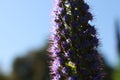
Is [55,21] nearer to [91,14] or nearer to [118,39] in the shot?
[91,14]

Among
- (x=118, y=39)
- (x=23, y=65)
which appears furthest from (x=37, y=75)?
(x=118, y=39)

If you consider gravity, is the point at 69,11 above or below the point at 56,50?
above

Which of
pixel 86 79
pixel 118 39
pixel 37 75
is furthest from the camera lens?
pixel 37 75

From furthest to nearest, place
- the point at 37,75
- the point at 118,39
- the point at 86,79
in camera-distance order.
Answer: the point at 37,75 → the point at 118,39 → the point at 86,79

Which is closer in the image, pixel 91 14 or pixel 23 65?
pixel 91 14

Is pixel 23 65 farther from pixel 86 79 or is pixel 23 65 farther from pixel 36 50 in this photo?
pixel 86 79

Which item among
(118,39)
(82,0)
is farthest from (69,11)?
(118,39)

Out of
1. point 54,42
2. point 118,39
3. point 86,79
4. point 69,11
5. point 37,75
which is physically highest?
point 37,75
